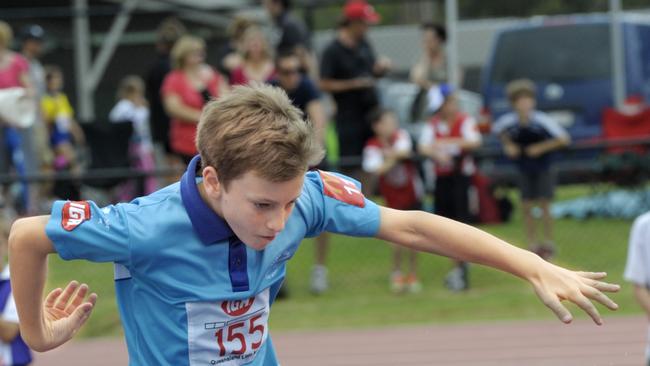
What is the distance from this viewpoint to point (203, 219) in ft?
9.95

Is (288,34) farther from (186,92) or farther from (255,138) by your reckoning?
(255,138)

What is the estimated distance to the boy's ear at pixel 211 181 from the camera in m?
2.96

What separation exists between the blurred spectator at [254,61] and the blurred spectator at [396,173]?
93 centimetres

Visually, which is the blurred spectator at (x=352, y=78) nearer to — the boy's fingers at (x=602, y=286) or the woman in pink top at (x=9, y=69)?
the woman in pink top at (x=9, y=69)

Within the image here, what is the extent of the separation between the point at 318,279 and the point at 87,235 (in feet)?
19.8

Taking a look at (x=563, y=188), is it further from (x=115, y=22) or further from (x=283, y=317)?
(x=115, y=22)

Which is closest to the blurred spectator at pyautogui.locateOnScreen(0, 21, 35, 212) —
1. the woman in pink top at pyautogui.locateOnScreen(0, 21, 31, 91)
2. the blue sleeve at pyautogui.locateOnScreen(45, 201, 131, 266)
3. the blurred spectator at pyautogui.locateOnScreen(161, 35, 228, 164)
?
the woman in pink top at pyautogui.locateOnScreen(0, 21, 31, 91)

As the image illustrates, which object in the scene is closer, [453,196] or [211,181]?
[211,181]

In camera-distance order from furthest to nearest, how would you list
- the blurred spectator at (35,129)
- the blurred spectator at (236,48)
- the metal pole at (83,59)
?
the metal pole at (83,59), the blurred spectator at (35,129), the blurred spectator at (236,48)

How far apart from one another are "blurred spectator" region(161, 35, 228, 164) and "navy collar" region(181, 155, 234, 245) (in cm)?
535

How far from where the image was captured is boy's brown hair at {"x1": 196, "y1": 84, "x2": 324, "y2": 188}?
9.43 feet

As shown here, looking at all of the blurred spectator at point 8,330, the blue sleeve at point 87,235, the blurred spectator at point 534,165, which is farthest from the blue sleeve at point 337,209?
the blurred spectator at point 534,165

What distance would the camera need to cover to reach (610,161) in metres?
10.5

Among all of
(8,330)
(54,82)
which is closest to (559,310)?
(8,330)
